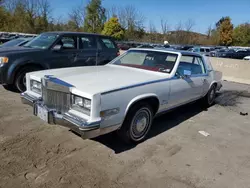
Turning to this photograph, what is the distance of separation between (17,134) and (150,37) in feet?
163

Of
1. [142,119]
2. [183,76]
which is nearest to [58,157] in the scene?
[142,119]

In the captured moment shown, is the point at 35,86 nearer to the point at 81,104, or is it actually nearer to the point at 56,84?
the point at 56,84

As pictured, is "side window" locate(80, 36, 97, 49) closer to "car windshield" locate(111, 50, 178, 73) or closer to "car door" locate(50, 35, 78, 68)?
"car door" locate(50, 35, 78, 68)

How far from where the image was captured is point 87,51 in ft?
24.6

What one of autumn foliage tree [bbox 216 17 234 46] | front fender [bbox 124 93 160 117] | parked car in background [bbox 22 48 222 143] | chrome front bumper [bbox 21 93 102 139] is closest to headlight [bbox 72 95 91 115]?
parked car in background [bbox 22 48 222 143]

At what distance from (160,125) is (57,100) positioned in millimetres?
2354

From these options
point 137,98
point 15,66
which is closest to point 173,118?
point 137,98

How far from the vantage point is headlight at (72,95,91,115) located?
309 centimetres

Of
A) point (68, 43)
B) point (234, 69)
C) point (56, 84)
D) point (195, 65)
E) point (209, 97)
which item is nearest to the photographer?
point (56, 84)

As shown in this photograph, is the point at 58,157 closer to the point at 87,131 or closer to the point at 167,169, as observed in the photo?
the point at 87,131

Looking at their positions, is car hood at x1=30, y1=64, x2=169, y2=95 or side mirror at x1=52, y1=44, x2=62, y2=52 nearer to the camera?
car hood at x1=30, y1=64, x2=169, y2=95

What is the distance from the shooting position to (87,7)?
45500mm

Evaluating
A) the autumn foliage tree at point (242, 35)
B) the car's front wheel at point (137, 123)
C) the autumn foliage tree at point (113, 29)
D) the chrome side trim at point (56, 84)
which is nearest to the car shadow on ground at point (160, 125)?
the car's front wheel at point (137, 123)

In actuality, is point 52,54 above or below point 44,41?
below
